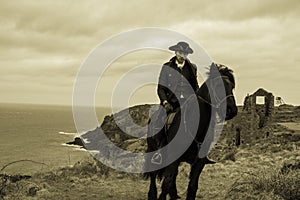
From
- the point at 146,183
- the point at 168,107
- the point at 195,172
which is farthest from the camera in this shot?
the point at 146,183

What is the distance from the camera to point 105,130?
49.7 m

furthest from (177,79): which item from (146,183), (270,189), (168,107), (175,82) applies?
(146,183)

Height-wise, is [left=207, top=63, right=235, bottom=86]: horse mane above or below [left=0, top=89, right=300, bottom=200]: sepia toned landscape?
above

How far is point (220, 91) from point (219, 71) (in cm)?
45

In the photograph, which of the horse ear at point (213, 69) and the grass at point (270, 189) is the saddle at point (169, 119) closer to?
the horse ear at point (213, 69)

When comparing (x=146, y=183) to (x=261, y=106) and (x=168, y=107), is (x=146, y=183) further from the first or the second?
(x=261, y=106)

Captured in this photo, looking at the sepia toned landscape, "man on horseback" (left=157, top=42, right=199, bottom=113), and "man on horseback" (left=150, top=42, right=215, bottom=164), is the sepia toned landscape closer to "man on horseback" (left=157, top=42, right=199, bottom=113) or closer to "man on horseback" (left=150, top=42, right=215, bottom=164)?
"man on horseback" (left=150, top=42, right=215, bottom=164)

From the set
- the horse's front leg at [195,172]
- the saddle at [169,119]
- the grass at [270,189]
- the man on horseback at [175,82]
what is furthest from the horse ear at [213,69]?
the grass at [270,189]

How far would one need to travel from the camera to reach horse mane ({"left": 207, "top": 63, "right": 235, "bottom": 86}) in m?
6.81

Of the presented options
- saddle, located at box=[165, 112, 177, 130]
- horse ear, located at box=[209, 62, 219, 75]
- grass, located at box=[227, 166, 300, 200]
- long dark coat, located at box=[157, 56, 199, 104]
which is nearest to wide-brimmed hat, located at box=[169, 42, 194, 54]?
long dark coat, located at box=[157, 56, 199, 104]

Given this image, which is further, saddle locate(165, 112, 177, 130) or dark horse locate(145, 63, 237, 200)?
saddle locate(165, 112, 177, 130)

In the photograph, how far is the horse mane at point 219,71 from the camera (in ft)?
22.3

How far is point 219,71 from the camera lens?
682 centimetres

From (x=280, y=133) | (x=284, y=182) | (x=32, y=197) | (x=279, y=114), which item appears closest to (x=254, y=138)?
(x=280, y=133)
